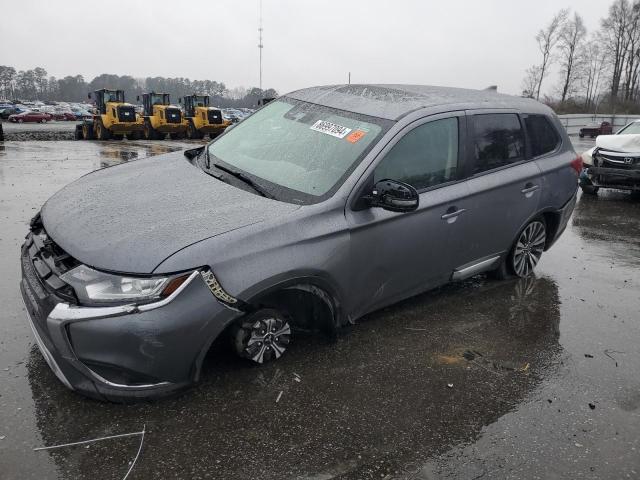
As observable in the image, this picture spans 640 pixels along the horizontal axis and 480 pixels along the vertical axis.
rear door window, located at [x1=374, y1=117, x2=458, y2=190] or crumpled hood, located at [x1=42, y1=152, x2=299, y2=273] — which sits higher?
rear door window, located at [x1=374, y1=117, x2=458, y2=190]

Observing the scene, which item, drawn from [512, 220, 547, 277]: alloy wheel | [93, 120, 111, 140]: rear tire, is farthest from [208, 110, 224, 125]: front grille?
[512, 220, 547, 277]: alloy wheel

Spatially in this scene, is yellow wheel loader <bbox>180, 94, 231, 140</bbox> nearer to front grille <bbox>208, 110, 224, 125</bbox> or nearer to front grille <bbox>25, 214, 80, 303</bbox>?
front grille <bbox>208, 110, 224, 125</bbox>

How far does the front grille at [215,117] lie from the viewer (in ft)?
92.0

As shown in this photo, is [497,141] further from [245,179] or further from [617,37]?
[617,37]

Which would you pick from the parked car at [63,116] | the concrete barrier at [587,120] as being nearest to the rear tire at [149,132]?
the concrete barrier at [587,120]

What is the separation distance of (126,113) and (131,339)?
79.3 feet

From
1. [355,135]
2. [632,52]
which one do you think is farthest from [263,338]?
[632,52]

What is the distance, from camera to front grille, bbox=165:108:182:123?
26.8 metres

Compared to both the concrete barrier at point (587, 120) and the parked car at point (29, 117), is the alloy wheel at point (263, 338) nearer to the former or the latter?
the concrete barrier at point (587, 120)

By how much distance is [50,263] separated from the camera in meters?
3.00

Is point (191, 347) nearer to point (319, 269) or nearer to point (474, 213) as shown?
point (319, 269)

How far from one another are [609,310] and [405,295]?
2.05m

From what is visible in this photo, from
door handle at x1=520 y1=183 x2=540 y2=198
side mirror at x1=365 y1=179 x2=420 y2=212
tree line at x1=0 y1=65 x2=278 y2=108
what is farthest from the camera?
tree line at x1=0 y1=65 x2=278 y2=108

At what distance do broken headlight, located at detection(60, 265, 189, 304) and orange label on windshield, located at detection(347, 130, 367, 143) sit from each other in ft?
5.44
